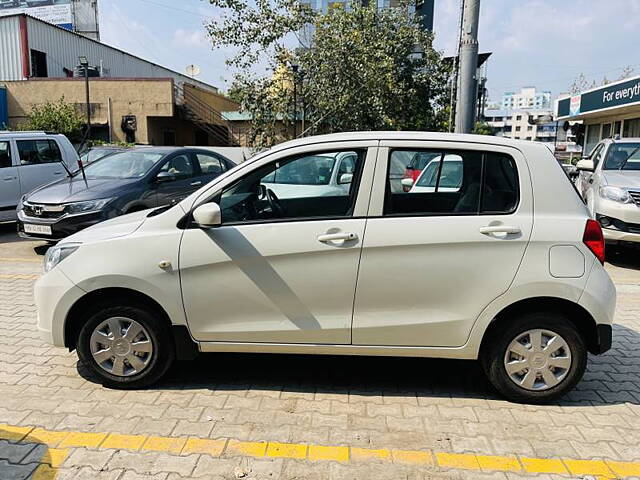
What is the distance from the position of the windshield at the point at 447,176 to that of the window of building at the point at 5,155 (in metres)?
9.05

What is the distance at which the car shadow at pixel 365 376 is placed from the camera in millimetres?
3938

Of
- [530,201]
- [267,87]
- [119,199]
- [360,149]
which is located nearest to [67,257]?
[360,149]

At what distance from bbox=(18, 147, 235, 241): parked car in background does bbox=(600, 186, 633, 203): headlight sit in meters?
6.36

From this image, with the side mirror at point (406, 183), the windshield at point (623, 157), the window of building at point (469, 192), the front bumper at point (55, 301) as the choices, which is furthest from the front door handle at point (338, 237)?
the windshield at point (623, 157)

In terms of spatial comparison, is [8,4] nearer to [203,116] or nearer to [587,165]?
[203,116]

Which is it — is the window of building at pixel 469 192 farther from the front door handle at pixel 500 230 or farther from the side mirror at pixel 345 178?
the side mirror at pixel 345 178

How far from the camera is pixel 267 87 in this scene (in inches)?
790

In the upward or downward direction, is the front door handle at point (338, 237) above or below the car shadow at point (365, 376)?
above

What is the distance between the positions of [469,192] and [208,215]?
1.74 meters

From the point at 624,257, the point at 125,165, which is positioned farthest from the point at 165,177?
the point at 624,257

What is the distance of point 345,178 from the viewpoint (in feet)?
12.6

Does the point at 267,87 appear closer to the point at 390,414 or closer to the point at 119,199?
the point at 119,199

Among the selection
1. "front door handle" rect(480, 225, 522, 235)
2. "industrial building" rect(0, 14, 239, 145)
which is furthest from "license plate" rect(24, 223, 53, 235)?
"industrial building" rect(0, 14, 239, 145)

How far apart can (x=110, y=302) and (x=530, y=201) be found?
2.94 metres
